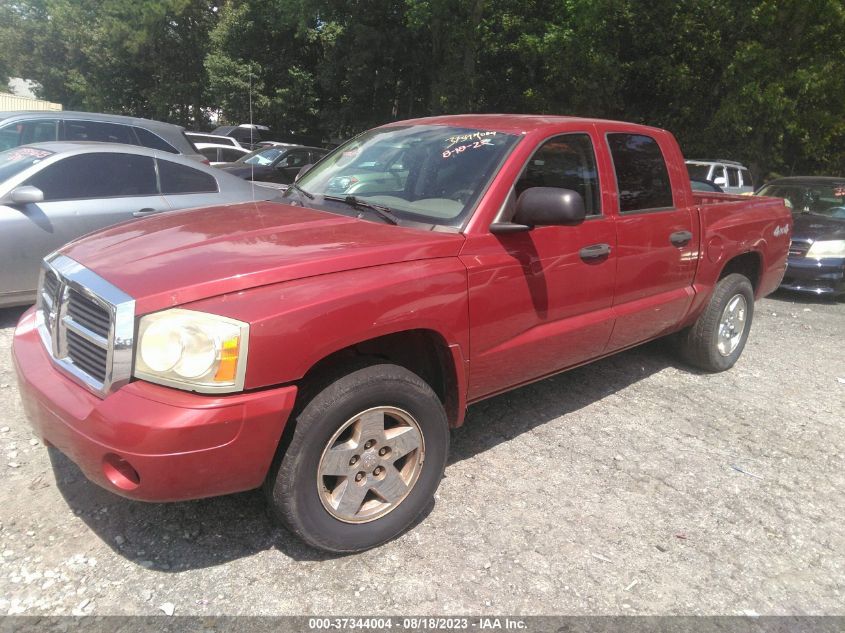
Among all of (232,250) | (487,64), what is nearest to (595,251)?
(232,250)

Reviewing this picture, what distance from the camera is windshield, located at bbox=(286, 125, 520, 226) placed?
10.8 feet

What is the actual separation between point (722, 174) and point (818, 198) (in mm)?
5672

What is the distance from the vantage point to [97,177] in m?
5.74

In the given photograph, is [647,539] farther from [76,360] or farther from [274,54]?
[274,54]

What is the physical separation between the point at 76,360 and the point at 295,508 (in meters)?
1.05

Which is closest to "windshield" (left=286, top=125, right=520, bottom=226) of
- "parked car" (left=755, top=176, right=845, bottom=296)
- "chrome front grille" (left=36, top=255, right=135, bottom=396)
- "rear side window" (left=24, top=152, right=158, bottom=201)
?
"chrome front grille" (left=36, top=255, right=135, bottom=396)

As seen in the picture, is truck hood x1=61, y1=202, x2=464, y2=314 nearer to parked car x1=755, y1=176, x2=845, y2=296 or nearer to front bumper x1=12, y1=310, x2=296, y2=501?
front bumper x1=12, y1=310, x2=296, y2=501

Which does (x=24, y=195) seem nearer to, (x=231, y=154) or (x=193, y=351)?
(x=193, y=351)

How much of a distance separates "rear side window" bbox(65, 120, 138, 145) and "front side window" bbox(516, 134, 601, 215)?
631cm

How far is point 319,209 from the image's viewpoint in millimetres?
3594

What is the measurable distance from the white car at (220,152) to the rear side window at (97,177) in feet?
35.5

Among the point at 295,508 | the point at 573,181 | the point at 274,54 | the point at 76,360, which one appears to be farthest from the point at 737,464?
the point at 274,54

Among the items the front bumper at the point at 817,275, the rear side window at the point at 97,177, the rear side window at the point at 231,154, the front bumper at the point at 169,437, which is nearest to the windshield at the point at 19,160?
the rear side window at the point at 97,177

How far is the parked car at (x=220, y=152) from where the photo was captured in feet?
54.3
